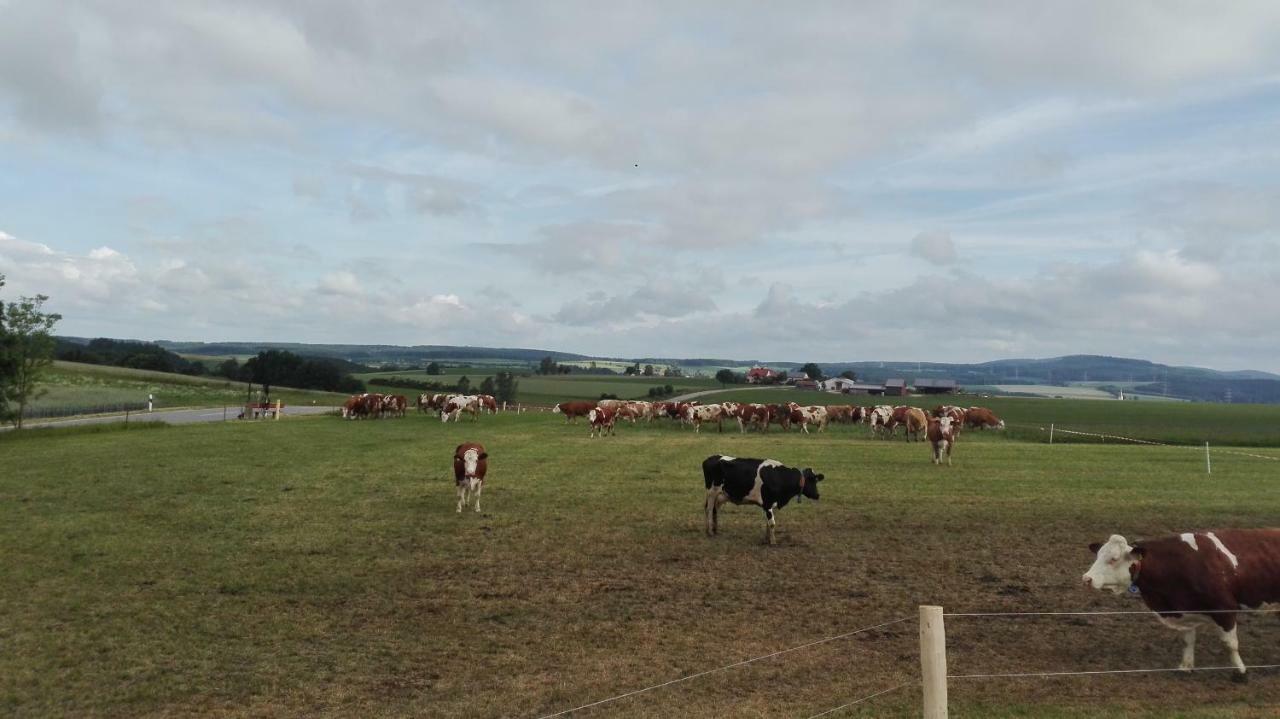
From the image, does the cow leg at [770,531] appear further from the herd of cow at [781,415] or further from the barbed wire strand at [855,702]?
the herd of cow at [781,415]

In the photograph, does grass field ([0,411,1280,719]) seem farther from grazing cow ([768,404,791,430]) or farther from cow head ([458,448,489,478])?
grazing cow ([768,404,791,430])

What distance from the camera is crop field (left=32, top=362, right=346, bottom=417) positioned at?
2086 inches

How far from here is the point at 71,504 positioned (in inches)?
645

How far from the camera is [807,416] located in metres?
42.6

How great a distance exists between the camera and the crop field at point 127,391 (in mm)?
52994

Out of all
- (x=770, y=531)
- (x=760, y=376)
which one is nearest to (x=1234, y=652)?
(x=770, y=531)

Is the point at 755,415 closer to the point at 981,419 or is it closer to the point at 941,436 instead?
the point at 981,419

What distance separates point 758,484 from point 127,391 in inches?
2984

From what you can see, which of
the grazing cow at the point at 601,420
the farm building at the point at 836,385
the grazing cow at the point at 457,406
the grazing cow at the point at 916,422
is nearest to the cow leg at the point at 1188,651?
the grazing cow at the point at 916,422

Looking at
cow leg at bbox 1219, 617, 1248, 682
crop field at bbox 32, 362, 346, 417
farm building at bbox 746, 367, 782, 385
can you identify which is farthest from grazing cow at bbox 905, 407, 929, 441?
farm building at bbox 746, 367, 782, 385

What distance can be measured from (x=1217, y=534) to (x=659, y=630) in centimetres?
634

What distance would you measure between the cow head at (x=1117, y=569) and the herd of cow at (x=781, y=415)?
92.6 feet

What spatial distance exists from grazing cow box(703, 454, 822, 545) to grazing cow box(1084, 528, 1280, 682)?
237 inches

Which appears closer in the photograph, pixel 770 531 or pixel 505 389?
pixel 770 531
